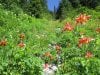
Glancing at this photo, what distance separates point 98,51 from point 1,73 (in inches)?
105

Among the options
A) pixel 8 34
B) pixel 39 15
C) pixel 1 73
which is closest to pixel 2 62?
pixel 1 73

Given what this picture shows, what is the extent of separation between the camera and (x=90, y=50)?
970 cm

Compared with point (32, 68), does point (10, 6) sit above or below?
below

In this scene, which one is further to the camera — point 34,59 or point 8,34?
point 8,34

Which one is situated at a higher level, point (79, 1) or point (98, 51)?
point (98, 51)

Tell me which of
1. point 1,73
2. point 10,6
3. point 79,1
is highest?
point 1,73

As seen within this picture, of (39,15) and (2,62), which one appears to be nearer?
(2,62)

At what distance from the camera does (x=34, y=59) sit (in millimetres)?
8125

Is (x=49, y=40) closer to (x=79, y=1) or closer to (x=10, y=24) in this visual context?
(x=10, y=24)

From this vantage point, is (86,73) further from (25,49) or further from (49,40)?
(49,40)

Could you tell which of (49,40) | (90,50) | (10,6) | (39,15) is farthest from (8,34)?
(39,15)

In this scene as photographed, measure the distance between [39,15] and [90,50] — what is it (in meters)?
31.8

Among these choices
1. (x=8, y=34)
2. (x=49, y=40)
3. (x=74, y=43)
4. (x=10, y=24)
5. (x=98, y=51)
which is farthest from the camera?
(x=10, y=24)

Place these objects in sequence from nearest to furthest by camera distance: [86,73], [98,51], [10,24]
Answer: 1. [86,73]
2. [98,51]
3. [10,24]
